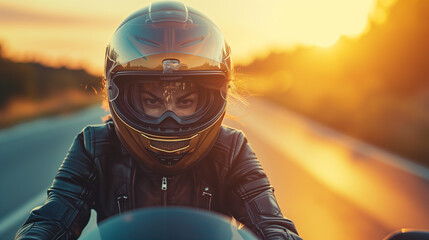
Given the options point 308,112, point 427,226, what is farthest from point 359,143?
point 308,112

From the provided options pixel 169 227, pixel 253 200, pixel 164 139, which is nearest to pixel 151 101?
pixel 164 139

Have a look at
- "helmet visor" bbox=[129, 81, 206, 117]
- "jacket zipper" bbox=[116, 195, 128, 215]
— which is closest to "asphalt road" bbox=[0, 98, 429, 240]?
"helmet visor" bbox=[129, 81, 206, 117]

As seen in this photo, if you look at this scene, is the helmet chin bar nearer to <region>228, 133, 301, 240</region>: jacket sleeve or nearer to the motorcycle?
<region>228, 133, 301, 240</region>: jacket sleeve

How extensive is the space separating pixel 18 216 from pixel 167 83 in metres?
4.10

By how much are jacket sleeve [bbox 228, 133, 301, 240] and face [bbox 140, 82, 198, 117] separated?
0.97 feet

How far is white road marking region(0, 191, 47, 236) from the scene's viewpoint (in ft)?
15.3

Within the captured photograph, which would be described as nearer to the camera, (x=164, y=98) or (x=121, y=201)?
(x=121, y=201)

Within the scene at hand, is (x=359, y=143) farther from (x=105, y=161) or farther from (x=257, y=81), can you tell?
(x=105, y=161)

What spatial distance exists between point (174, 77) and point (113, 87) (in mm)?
317

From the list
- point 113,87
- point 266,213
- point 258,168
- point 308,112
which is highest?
point 113,87

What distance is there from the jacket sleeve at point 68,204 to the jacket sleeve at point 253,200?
608 millimetres

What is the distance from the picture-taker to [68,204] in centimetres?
160

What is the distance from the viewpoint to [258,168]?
5.76ft

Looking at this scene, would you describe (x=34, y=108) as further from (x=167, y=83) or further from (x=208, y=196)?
(x=208, y=196)
